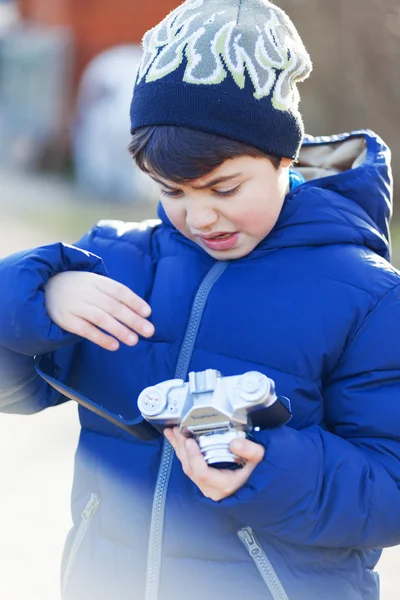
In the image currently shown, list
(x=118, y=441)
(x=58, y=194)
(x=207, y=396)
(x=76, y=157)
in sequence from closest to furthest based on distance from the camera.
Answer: (x=207, y=396) < (x=118, y=441) < (x=58, y=194) < (x=76, y=157)

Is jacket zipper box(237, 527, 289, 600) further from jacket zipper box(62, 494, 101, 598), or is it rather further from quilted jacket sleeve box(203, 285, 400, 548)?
jacket zipper box(62, 494, 101, 598)

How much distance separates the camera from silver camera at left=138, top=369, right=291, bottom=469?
1.37 meters

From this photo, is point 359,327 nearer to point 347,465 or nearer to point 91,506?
point 347,465

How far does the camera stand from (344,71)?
704 centimetres

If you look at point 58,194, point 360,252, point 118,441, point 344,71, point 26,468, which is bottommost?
point 58,194

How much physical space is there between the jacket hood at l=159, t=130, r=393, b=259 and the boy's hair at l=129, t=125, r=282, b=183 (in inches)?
6.2

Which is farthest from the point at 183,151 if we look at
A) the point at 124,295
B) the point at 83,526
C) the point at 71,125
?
the point at 71,125

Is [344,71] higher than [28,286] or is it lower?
lower

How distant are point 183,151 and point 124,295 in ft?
0.84

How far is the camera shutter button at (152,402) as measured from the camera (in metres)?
1.43

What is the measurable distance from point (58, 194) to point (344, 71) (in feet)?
7.69

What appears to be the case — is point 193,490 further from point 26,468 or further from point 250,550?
point 26,468

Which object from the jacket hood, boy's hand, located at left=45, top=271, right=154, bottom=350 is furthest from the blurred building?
boy's hand, located at left=45, top=271, right=154, bottom=350

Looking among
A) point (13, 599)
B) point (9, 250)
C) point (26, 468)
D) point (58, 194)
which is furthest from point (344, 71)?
point (13, 599)
